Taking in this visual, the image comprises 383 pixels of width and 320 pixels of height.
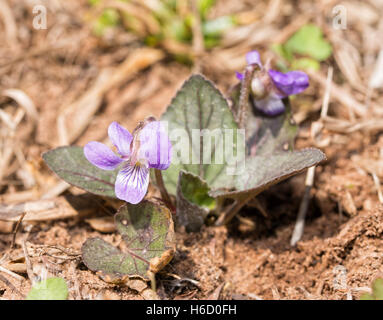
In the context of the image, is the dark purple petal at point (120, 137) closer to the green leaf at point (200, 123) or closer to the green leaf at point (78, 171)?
the green leaf at point (78, 171)

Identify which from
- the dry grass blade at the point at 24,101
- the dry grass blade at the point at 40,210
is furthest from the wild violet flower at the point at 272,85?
the dry grass blade at the point at 24,101

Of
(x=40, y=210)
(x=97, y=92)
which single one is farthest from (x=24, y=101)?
(x=40, y=210)

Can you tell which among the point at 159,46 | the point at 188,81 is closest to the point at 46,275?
the point at 188,81

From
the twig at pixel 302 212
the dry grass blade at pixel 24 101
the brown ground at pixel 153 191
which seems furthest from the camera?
the dry grass blade at pixel 24 101

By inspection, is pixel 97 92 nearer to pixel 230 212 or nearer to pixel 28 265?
pixel 230 212

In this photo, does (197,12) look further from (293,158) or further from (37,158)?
(293,158)

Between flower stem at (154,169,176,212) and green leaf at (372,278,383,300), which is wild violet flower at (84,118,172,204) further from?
green leaf at (372,278,383,300)
